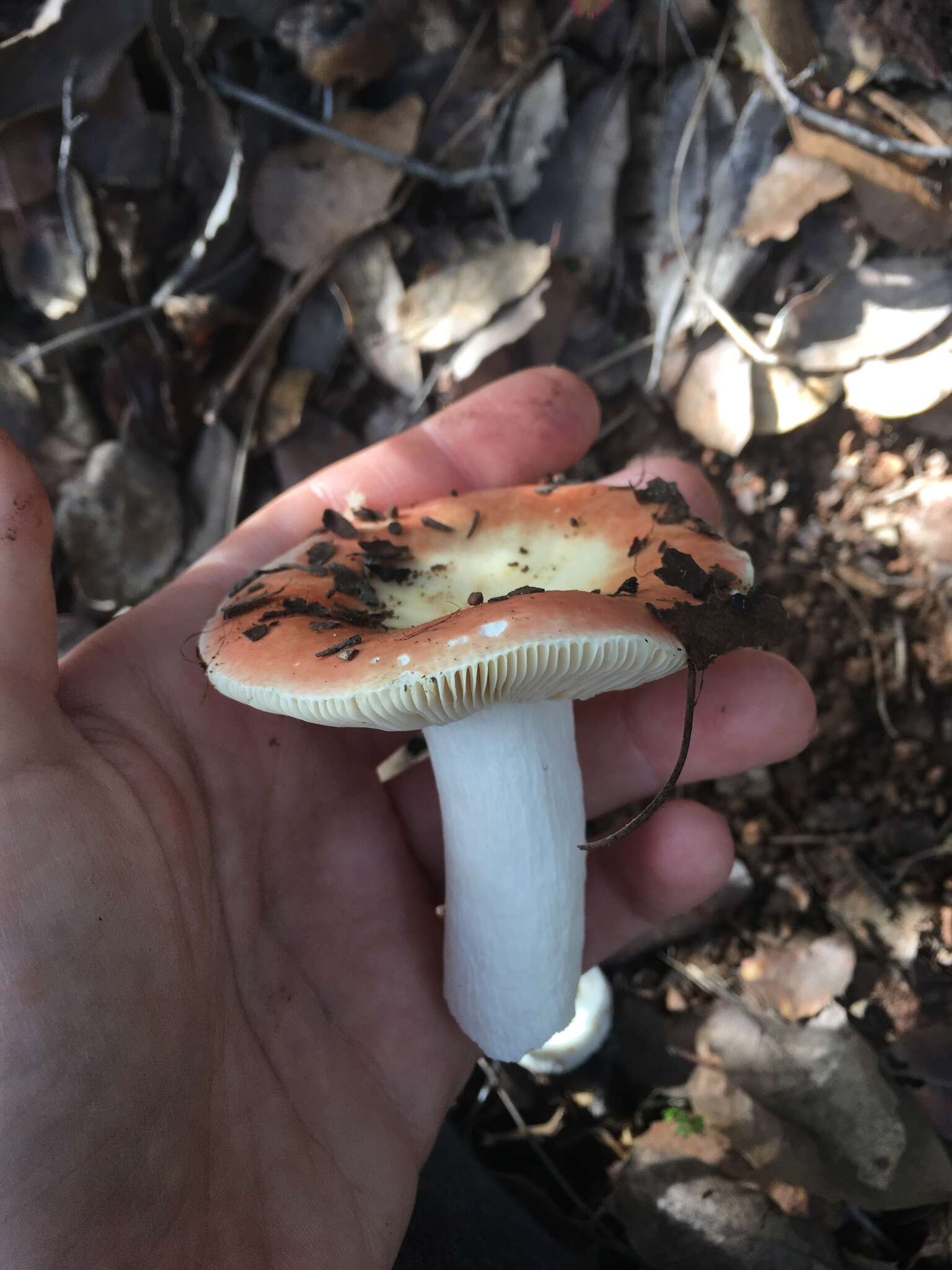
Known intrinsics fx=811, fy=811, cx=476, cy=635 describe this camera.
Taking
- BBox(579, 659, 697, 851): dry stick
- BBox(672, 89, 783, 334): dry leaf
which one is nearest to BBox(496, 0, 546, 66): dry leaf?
BBox(672, 89, 783, 334): dry leaf

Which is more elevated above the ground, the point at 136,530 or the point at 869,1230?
the point at 136,530

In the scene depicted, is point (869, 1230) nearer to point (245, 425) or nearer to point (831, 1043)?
point (831, 1043)

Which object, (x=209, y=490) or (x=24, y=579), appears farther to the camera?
(x=209, y=490)

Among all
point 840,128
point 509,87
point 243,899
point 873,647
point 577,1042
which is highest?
point 509,87

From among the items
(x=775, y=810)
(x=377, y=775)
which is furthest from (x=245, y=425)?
(x=775, y=810)

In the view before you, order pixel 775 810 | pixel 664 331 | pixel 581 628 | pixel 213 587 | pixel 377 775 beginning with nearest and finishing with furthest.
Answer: pixel 581 628 → pixel 213 587 → pixel 377 775 → pixel 775 810 → pixel 664 331

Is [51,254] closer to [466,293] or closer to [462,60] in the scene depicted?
[466,293]

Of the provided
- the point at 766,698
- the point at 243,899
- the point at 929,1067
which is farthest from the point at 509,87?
the point at 929,1067
